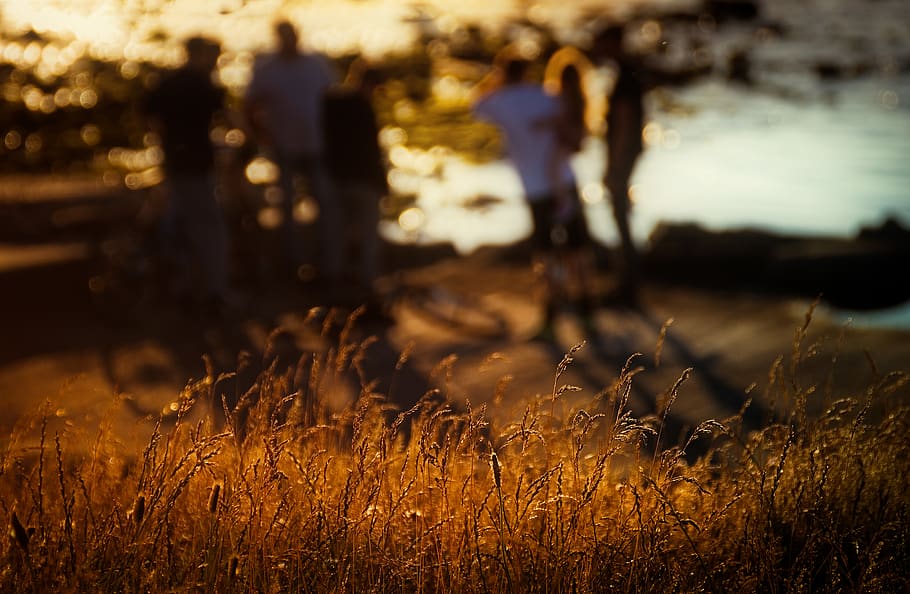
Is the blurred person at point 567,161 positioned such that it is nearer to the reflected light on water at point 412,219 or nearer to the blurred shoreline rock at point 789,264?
the blurred shoreline rock at point 789,264

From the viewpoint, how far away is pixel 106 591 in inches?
166

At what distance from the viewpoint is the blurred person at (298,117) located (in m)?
11.2

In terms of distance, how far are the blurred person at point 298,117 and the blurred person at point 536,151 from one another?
2076mm

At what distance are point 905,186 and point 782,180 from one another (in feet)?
6.30

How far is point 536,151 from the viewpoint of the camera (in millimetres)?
9570

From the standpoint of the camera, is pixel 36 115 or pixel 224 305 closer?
pixel 224 305

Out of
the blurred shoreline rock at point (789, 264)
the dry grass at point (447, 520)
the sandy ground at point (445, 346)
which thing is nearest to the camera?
the dry grass at point (447, 520)

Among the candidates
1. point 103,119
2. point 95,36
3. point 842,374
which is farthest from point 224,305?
point 95,36

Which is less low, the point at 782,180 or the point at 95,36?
the point at 95,36

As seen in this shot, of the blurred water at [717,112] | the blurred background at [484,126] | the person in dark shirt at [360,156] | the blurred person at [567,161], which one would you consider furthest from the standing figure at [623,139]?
the blurred water at [717,112]

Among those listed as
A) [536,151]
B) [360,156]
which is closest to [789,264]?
[536,151]

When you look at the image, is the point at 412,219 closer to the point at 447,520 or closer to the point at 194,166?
the point at 194,166

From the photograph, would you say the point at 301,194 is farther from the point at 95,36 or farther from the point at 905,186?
the point at 95,36

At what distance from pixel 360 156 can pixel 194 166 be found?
142cm
